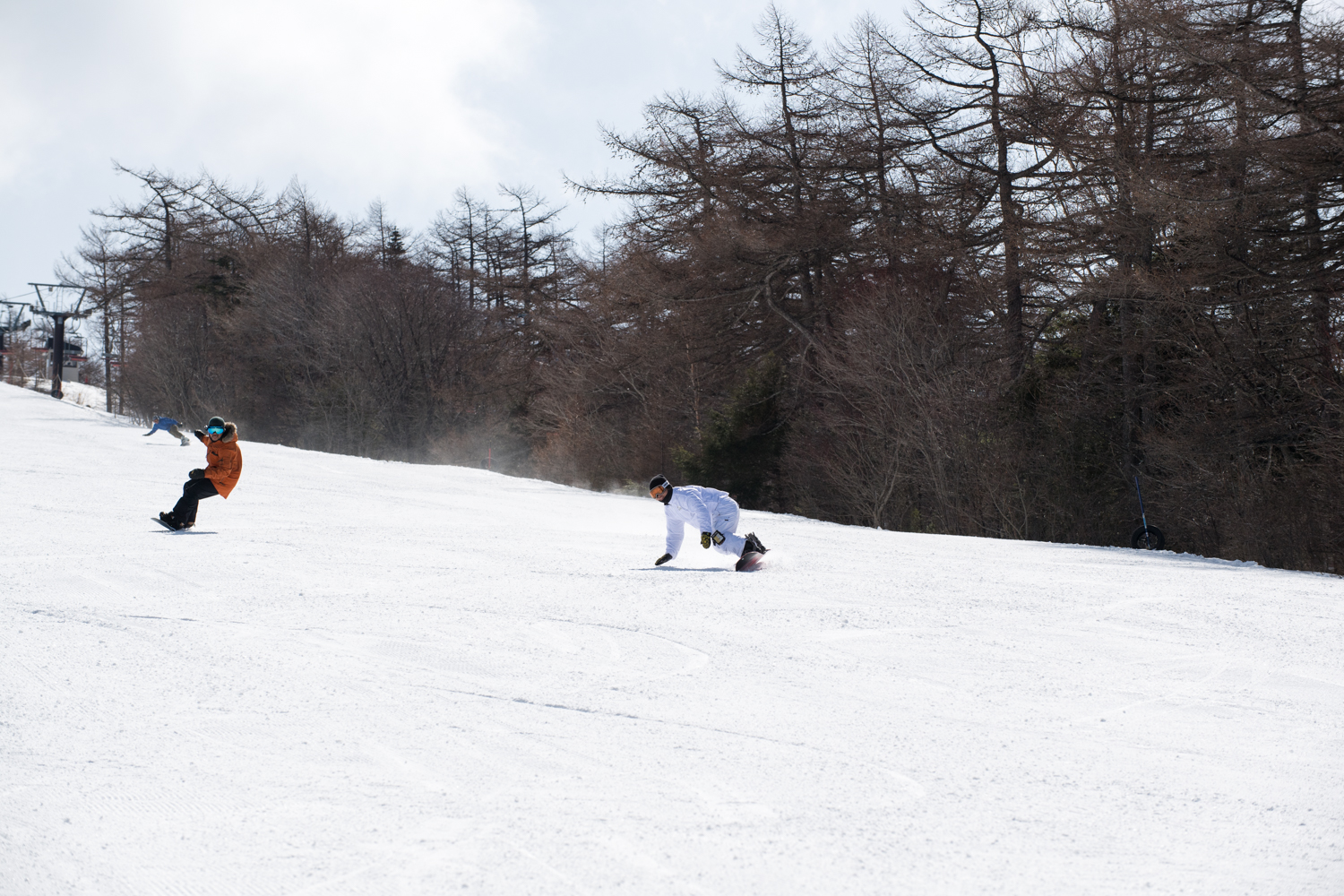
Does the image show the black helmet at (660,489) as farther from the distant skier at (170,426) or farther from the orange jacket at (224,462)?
the distant skier at (170,426)

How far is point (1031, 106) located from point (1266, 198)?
7.43 metres

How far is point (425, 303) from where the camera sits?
46.9m

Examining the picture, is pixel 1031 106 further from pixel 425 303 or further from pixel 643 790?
pixel 425 303

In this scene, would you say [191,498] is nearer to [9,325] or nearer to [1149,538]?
[1149,538]

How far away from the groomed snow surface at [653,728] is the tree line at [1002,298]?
8.68m

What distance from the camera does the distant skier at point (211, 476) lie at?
11.7m

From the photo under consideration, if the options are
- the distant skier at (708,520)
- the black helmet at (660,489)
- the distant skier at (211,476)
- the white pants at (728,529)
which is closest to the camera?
the black helmet at (660,489)

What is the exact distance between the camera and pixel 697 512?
990cm

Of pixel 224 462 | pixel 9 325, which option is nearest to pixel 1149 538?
pixel 224 462

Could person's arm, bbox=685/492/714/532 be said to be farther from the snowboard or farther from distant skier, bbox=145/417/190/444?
distant skier, bbox=145/417/190/444

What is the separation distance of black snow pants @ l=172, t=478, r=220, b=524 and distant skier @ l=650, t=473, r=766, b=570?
5787mm

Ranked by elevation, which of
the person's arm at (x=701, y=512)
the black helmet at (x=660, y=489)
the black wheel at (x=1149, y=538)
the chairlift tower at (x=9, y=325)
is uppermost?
the chairlift tower at (x=9, y=325)

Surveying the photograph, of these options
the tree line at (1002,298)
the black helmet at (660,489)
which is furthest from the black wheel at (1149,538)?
the black helmet at (660,489)

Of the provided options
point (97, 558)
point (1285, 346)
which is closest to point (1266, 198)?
point (1285, 346)
